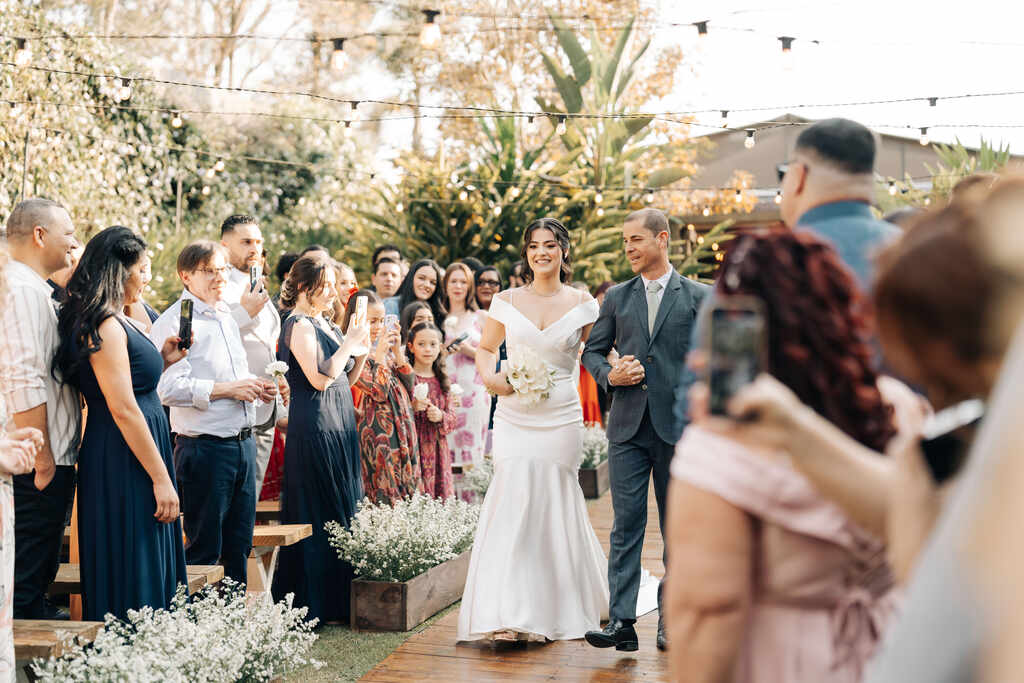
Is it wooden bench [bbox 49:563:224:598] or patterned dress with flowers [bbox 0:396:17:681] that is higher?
patterned dress with flowers [bbox 0:396:17:681]

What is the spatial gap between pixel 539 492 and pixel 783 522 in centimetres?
358

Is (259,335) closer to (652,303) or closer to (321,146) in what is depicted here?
(652,303)

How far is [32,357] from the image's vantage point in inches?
144

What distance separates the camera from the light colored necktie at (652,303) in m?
4.88

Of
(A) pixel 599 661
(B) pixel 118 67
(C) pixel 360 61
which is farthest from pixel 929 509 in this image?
(C) pixel 360 61

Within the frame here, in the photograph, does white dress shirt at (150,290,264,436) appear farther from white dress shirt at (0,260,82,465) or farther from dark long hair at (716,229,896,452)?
dark long hair at (716,229,896,452)

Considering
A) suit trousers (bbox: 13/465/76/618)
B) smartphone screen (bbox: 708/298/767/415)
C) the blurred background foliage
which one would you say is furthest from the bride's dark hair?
the blurred background foliage

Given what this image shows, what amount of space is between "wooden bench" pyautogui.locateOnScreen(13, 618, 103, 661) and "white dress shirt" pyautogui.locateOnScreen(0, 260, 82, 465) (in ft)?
1.98

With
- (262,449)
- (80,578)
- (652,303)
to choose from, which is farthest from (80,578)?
(652,303)

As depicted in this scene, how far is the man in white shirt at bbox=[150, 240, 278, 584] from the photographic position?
4.64m

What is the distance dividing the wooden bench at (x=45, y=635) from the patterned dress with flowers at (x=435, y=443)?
125 inches

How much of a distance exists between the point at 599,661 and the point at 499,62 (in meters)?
20.0

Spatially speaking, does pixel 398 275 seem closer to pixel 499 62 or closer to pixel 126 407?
pixel 126 407

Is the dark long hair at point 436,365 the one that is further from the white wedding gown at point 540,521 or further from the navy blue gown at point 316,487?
the white wedding gown at point 540,521
